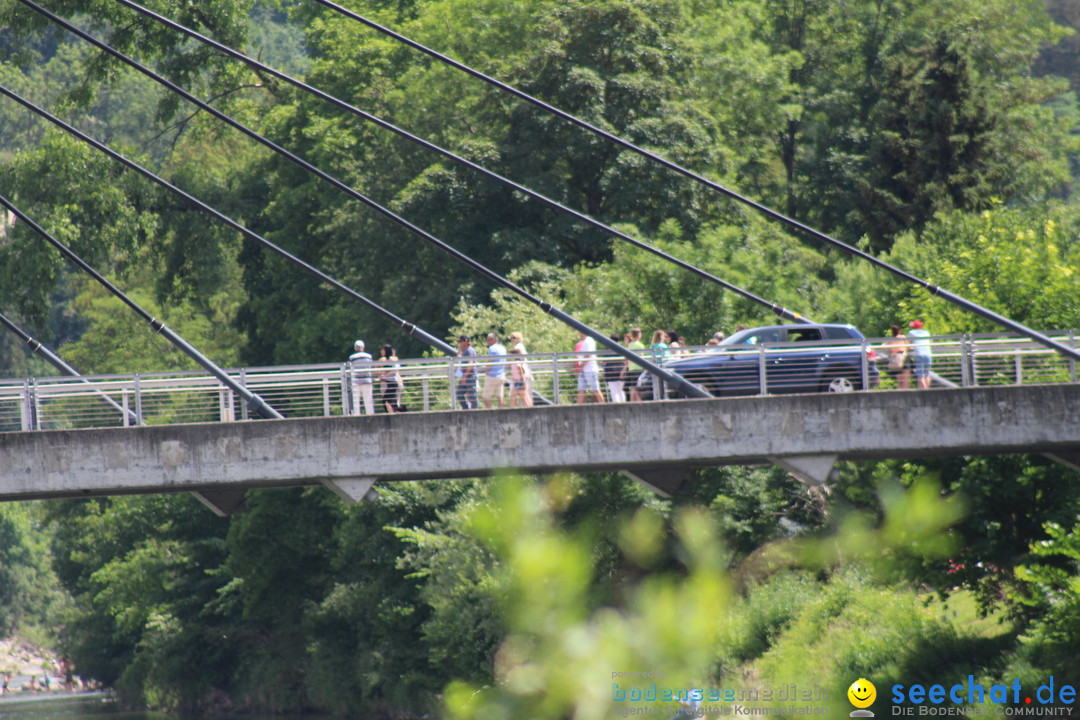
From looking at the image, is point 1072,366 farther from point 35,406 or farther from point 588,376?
point 35,406

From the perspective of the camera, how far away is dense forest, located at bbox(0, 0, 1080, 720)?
2366 centimetres

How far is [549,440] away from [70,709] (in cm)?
4606

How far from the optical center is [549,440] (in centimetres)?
1861

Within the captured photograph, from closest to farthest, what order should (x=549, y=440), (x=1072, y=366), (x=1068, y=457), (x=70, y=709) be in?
(x=549, y=440) → (x=1072, y=366) → (x=1068, y=457) → (x=70, y=709)

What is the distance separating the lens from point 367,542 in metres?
38.2

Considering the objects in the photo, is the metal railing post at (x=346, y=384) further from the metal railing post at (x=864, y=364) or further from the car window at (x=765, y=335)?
the metal railing post at (x=864, y=364)

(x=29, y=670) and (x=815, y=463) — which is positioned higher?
(x=815, y=463)

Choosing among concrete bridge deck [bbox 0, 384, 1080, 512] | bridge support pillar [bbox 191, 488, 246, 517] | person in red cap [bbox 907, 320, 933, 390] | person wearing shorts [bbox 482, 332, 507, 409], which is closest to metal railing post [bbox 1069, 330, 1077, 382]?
concrete bridge deck [bbox 0, 384, 1080, 512]

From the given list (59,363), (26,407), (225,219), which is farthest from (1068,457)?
(59,363)

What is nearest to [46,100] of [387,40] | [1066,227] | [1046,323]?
[387,40]

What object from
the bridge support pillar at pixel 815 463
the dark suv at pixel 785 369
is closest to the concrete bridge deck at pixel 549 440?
the bridge support pillar at pixel 815 463

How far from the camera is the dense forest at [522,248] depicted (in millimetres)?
23656

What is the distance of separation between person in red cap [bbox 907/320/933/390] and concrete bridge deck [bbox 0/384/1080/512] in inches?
36.3

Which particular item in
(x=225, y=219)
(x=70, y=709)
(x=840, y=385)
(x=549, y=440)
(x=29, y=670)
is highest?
(x=225, y=219)
